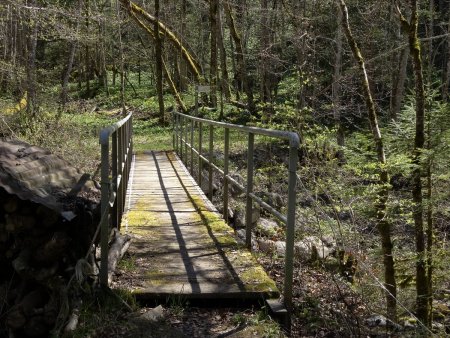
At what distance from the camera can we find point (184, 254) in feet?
16.6

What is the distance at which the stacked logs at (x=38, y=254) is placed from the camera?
12.2 feet

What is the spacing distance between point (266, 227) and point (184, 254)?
495cm

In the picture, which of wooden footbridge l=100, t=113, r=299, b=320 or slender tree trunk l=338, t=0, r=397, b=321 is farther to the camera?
slender tree trunk l=338, t=0, r=397, b=321

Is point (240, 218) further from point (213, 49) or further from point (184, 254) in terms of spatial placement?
point (213, 49)

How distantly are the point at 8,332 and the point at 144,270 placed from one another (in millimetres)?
1209

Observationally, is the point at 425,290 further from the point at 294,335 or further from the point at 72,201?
the point at 72,201

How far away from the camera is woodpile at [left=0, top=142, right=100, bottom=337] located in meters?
3.71

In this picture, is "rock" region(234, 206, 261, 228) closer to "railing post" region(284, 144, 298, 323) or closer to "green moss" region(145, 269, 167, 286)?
"green moss" region(145, 269, 167, 286)

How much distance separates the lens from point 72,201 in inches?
155

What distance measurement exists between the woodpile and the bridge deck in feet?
1.85

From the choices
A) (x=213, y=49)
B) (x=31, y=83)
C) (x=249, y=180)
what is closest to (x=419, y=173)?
(x=249, y=180)

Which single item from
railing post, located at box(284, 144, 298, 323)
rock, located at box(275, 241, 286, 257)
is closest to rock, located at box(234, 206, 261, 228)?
rock, located at box(275, 241, 286, 257)

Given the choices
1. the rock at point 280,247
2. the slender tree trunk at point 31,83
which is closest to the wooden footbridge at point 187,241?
the rock at point 280,247

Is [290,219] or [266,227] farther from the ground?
[290,219]
